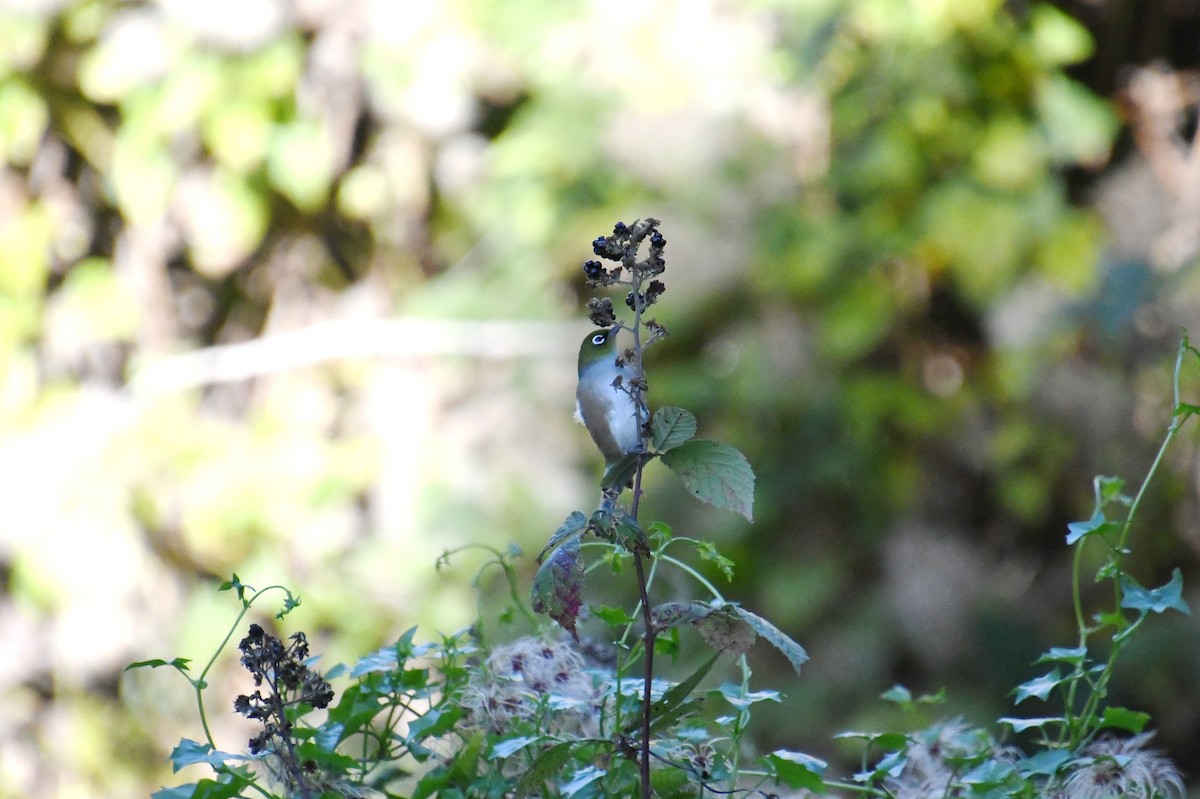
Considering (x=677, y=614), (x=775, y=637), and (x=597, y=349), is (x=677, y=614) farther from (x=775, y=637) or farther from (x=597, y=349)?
(x=597, y=349)

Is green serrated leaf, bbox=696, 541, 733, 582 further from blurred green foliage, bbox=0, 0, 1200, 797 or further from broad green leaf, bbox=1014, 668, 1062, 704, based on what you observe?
blurred green foliage, bbox=0, 0, 1200, 797

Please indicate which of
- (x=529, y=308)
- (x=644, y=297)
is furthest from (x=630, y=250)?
(x=529, y=308)

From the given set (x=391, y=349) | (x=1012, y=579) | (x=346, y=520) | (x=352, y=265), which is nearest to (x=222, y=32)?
(x=352, y=265)

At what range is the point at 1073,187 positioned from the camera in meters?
2.67

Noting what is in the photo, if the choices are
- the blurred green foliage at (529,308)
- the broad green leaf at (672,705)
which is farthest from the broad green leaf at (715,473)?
the blurred green foliage at (529,308)

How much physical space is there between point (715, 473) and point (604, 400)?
13 centimetres

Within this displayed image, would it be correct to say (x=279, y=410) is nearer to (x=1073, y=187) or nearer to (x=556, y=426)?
(x=556, y=426)

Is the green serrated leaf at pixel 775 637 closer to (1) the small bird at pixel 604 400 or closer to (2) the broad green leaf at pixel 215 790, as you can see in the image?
(1) the small bird at pixel 604 400

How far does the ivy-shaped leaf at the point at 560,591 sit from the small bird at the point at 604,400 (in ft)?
0.40

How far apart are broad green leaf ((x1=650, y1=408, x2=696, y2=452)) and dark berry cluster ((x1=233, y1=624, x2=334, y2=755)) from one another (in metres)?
0.21

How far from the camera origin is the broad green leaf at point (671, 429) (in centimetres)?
58

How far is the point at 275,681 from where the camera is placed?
0.64 m

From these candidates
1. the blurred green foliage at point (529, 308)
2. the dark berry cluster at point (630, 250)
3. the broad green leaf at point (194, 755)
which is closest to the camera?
the dark berry cluster at point (630, 250)

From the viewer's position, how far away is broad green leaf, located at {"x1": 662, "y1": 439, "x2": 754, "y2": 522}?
0.57m
